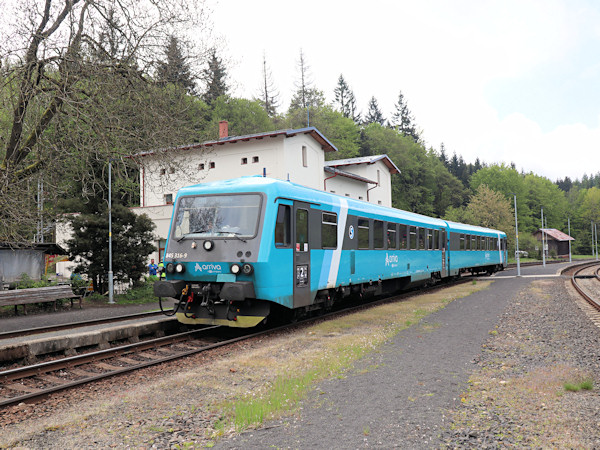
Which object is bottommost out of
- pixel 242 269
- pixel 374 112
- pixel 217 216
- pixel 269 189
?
pixel 242 269

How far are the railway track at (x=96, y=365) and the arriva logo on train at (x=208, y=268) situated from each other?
1324mm

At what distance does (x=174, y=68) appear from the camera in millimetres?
12875

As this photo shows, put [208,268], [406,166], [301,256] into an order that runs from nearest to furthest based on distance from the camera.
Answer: [208,268] → [301,256] → [406,166]

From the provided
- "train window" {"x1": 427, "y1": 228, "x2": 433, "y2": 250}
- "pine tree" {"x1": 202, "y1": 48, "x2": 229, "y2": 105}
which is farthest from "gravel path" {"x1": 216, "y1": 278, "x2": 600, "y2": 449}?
"train window" {"x1": 427, "y1": 228, "x2": 433, "y2": 250}

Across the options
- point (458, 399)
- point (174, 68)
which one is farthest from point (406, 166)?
point (458, 399)

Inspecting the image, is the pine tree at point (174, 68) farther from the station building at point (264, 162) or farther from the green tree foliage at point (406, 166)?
the green tree foliage at point (406, 166)

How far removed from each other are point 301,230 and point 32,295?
A: 33.1 feet

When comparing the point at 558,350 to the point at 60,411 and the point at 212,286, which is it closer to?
the point at 212,286

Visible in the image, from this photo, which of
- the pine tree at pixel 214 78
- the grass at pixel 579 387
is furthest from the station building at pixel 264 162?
the grass at pixel 579 387

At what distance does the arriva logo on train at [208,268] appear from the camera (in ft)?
31.2

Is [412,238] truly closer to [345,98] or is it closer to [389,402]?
[389,402]

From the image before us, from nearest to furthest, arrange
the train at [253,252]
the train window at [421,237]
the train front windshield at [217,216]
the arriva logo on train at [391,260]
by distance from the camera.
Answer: the train at [253,252], the train front windshield at [217,216], the arriva logo on train at [391,260], the train window at [421,237]

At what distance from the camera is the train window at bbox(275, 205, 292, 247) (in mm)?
9742

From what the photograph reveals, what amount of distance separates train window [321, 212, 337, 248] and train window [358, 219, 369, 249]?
5.35 feet
